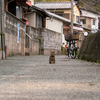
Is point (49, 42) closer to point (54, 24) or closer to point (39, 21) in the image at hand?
point (39, 21)

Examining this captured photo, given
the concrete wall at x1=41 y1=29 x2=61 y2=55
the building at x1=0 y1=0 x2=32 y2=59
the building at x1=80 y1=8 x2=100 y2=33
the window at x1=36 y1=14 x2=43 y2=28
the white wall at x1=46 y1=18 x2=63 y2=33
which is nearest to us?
the building at x1=0 y1=0 x2=32 y2=59

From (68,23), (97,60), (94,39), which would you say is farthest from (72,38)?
(68,23)

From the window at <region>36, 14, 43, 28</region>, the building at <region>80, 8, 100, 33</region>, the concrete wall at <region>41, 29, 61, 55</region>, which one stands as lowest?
the concrete wall at <region>41, 29, 61, 55</region>

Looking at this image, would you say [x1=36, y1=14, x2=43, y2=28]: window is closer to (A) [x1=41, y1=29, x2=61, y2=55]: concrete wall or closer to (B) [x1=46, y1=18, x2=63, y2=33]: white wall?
(A) [x1=41, y1=29, x2=61, y2=55]: concrete wall

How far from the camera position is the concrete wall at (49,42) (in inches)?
927

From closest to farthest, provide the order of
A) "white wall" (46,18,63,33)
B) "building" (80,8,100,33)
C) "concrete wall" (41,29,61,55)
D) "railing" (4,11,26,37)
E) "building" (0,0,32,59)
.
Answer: "building" (0,0,32,59), "railing" (4,11,26,37), "concrete wall" (41,29,61,55), "white wall" (46,18,63,33), "building" (80,8,100,33)

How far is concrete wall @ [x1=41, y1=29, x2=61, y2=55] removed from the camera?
23.5 metres

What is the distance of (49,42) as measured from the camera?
83.0 ft

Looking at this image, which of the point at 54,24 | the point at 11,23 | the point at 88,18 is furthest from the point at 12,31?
the point at 88,18

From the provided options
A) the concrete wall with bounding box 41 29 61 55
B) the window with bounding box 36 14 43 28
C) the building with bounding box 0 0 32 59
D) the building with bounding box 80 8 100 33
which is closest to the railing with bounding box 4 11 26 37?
the building with bounding box 0 0 32 59

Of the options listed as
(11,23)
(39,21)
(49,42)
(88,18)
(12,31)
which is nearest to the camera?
(11,23)

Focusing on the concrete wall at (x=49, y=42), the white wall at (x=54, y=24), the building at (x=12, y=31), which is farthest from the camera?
the white wall at (x=54, y=24)

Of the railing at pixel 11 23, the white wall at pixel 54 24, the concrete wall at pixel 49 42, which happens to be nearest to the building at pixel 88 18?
the white wall at pixel 54 24

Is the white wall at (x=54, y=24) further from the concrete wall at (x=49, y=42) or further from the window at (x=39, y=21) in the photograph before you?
the window at (x=39, y=21)
